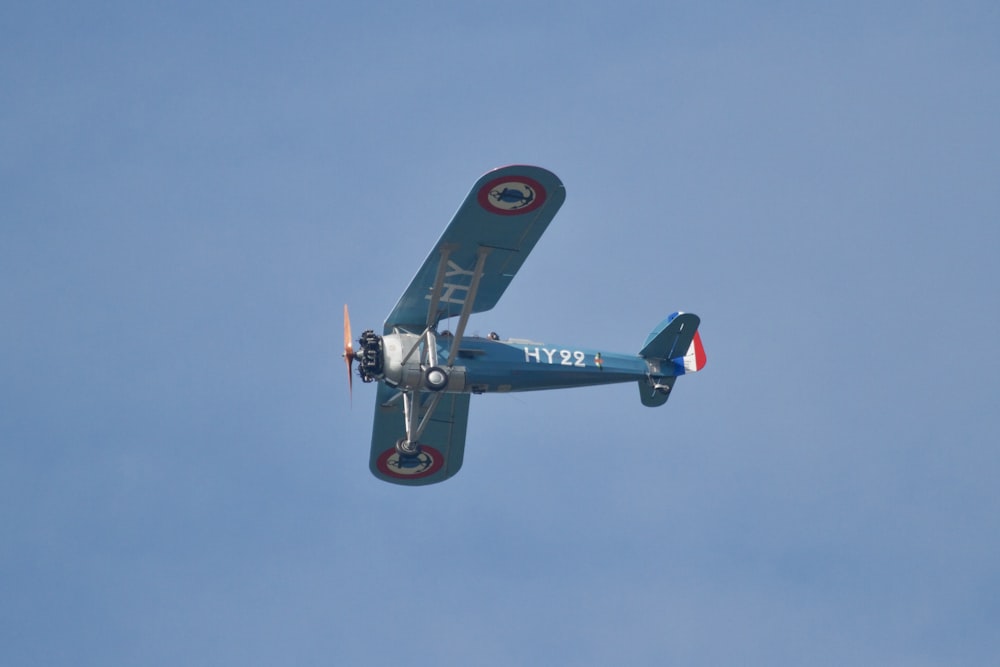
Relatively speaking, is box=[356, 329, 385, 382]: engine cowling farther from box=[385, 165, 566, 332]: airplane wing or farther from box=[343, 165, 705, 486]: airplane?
box=[385, 165, 566, 332]: airplane wing

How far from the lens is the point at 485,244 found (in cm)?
2912

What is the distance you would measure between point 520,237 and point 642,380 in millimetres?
5205

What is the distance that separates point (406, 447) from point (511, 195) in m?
6.65

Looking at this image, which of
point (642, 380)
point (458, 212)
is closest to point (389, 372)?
point (458, 212)

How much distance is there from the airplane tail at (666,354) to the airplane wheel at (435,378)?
4935mm

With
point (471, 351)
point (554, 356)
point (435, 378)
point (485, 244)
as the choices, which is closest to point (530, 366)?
point (554, 356)

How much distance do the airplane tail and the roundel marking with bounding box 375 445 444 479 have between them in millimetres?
4821

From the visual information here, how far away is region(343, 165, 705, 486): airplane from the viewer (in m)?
28.4

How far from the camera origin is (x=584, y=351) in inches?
1246

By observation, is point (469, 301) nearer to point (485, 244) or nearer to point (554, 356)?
point (485, 244)

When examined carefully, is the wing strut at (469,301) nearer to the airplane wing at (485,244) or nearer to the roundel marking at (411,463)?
the airplane wing at (485,244)

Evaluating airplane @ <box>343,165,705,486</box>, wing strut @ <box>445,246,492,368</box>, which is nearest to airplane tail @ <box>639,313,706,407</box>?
airplane @ <box>343,165,705,486</box>

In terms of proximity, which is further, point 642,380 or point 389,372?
point 642,380

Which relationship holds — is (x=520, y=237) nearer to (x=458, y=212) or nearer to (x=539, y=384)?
(x=458, y=212)
